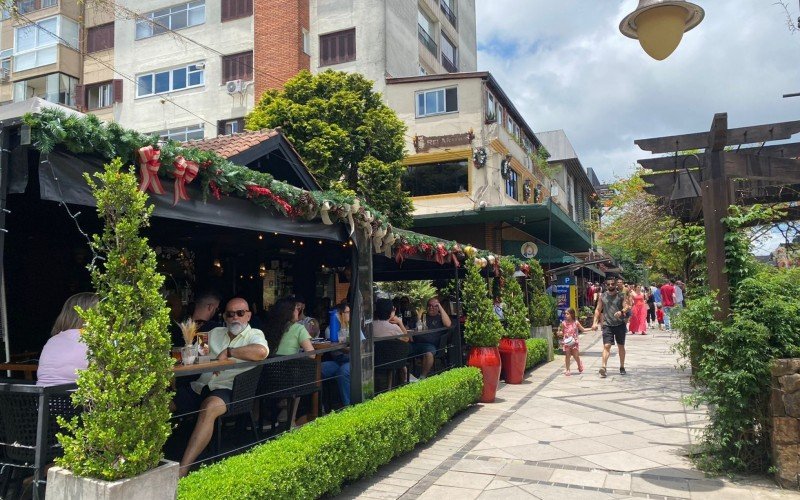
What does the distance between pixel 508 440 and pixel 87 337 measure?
500cm

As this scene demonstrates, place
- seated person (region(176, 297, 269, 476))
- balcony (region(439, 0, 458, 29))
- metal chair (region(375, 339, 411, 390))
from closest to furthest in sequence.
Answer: seated person (region(176, 297, 269, 476))
metal chair (region(375, 339, 411, 390))
balcony (region(439, 0, 458, 29))

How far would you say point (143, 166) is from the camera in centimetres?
357

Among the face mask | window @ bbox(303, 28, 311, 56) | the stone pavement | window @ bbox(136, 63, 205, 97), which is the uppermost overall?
window @ bbox(303, 28, 311, 56)

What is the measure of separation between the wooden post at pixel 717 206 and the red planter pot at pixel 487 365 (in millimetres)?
3863

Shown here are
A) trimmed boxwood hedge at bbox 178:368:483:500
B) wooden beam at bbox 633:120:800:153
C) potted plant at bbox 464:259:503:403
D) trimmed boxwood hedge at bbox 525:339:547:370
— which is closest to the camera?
trimmed boxwood hedge at bbox 178:368:483:500

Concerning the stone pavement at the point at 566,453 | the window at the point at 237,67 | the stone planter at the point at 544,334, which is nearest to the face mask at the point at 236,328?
the stone pavement at the point at 566,453

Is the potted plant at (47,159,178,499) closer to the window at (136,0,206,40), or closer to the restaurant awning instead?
the restaurant awning

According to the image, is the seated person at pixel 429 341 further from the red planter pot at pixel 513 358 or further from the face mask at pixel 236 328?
the face mask at pixel 236 328

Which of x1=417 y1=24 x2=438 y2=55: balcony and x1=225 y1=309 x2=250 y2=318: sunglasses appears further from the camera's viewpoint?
x1=417 y1=24 x2=438 y2=55: balcony

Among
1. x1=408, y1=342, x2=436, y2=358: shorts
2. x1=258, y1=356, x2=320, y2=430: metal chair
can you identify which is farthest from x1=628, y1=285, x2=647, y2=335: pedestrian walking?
x1=258, y1=356, x2=320, y2=430: metal chair

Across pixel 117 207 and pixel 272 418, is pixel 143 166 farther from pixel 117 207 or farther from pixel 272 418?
pixel 272 418

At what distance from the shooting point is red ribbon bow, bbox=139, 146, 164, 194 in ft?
11.6

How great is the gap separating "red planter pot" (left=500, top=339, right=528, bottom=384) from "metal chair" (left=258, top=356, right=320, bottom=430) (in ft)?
17.0

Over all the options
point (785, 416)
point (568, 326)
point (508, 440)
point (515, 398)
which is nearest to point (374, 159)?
point (568, 326)
